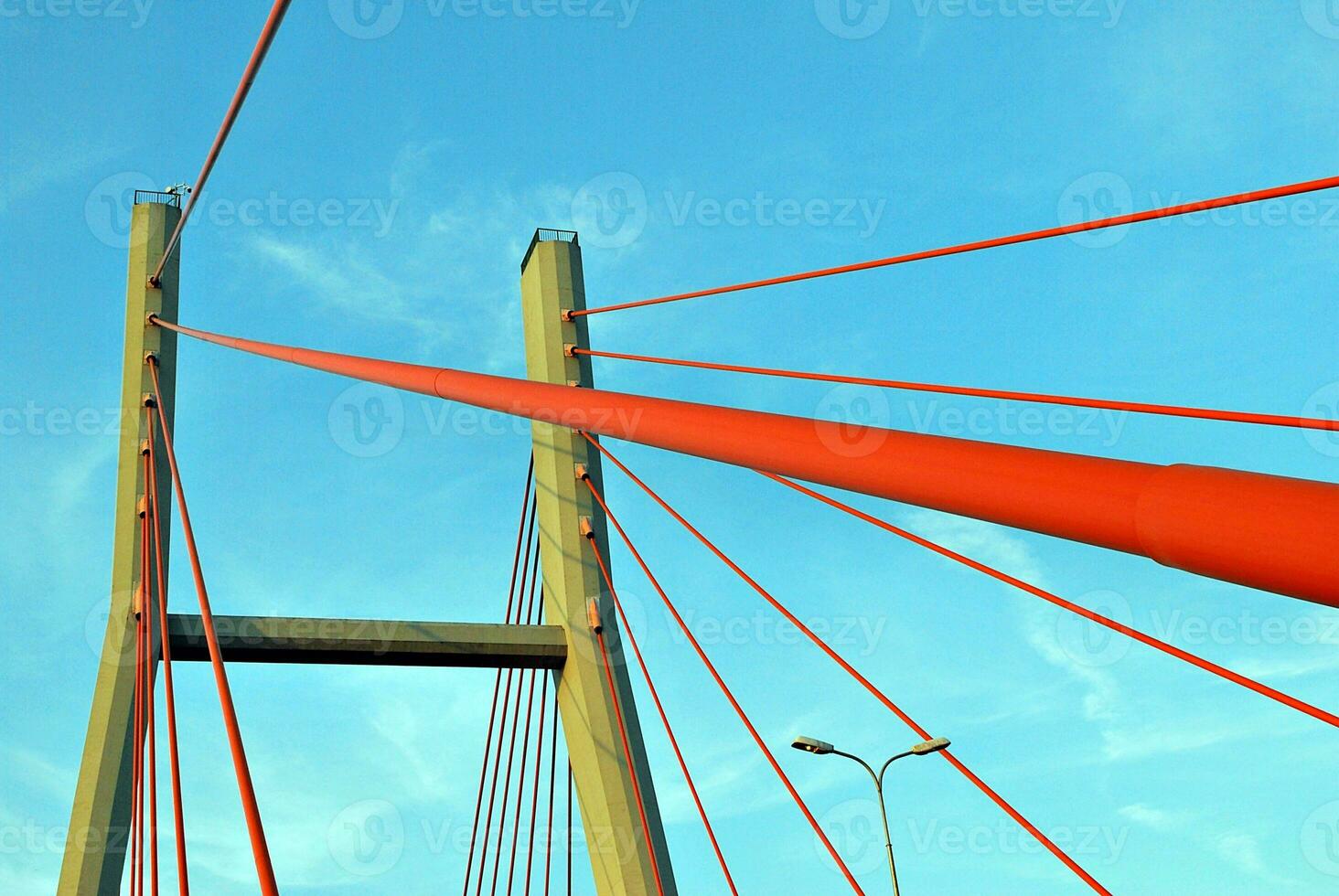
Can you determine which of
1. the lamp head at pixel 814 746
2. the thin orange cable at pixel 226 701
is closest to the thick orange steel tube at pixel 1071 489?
the thin orange cable at pixel 226 701

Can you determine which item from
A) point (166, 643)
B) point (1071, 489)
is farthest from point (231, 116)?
point (1071, 489)

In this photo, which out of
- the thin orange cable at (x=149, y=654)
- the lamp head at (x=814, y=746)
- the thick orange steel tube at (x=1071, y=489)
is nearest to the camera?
the thick orange steel tube at (x=1071, y=489)

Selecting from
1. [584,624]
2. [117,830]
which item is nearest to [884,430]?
[584,624]

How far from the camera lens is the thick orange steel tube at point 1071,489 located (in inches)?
81.5

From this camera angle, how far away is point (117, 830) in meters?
9.98

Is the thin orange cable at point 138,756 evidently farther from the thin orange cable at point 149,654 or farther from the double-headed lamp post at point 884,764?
the double-headed lamp post at point 884,764

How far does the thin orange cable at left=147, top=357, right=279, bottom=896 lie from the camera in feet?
17.9

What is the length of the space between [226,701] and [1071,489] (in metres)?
6.08

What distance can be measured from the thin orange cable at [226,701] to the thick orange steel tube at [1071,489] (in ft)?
9.52

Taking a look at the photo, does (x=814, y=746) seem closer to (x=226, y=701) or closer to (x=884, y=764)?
(x=884, y=764)

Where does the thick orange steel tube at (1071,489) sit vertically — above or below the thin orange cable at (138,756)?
below

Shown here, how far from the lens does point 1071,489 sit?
7.79ft

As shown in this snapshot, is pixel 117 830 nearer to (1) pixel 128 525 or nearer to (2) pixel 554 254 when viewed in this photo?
(1) pixel 128 525

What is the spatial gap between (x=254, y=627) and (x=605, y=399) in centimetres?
703
